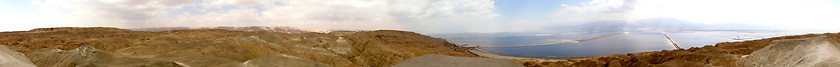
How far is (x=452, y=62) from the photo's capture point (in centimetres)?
2744

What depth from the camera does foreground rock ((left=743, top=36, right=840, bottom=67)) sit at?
12392 millimetres

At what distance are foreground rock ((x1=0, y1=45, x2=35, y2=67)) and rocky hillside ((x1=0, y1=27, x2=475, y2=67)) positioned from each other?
448mm

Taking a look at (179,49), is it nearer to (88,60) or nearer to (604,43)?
(88,60)

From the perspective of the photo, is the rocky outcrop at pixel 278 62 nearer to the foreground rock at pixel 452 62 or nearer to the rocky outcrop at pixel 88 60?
the rocky outcrop at pixel 88 60

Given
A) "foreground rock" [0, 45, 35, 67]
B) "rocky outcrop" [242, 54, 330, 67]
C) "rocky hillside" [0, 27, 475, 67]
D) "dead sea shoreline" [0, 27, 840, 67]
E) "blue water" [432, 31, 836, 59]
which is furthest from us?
"blue water" [432, 31, 836, 59]

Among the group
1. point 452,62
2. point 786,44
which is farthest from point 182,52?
point 786,44

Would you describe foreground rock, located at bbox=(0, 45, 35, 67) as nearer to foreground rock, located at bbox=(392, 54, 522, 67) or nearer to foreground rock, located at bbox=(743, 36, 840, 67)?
foreground rock, located at bbox=(392, 54, 522, 67)

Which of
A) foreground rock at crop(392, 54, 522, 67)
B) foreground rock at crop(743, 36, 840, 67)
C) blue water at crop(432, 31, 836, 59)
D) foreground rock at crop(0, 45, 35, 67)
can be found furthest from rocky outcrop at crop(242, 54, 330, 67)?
blue water at crop(432, 31, 836, 59)

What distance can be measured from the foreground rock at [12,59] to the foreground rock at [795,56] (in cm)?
3066

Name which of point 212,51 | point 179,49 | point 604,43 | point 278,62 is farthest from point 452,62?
point 604,43

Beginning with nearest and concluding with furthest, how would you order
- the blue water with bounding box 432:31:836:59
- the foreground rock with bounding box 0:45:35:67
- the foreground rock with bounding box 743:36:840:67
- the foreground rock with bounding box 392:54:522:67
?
1. the foreground rock with bounding box 743:36:840:67
2. the foreground rock with bounding box 0:45:35:67
3. the foreground rock with bounding box 392:54:522:67
4. the blue water with bounding box 432:31:836:59

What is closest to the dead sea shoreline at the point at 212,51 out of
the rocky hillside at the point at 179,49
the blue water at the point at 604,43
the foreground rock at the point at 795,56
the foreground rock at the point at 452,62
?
the rocky hillside at the point at 179,49

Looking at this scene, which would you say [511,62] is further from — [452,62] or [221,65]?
[221,65]

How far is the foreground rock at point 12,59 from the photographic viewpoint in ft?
41.8
